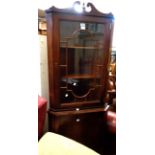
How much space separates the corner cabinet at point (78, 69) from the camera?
1.62 meters

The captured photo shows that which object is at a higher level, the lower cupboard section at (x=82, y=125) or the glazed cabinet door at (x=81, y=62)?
the glazed cabinet door at (x=81, y=62)

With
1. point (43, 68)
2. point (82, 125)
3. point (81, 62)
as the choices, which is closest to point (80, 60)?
point (81, 62)

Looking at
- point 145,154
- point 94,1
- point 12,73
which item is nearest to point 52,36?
point 94,1

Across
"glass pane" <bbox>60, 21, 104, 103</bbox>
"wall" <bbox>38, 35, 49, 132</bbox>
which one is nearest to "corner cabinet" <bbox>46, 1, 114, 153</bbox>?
"glass pane" <bbox>60, 21, 104, 103</bbox>

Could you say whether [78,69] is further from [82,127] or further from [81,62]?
[82,127]

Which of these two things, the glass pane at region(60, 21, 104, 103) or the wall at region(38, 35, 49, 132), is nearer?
the glass pane at region(60, 21, 104, 103)

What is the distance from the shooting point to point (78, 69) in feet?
6.02

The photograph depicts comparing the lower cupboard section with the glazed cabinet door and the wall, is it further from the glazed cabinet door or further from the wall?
the wall

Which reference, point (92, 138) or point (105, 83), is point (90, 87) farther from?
point (92, 138)

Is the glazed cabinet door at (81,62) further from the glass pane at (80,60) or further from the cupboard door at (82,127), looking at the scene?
the cupboard door at (82,127)

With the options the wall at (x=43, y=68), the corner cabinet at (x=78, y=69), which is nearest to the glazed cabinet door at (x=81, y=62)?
the corner cabinet at (x=78, y=69)

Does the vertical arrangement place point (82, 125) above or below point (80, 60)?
below

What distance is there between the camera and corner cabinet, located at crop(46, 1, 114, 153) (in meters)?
1.62

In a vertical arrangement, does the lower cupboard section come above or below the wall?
below
